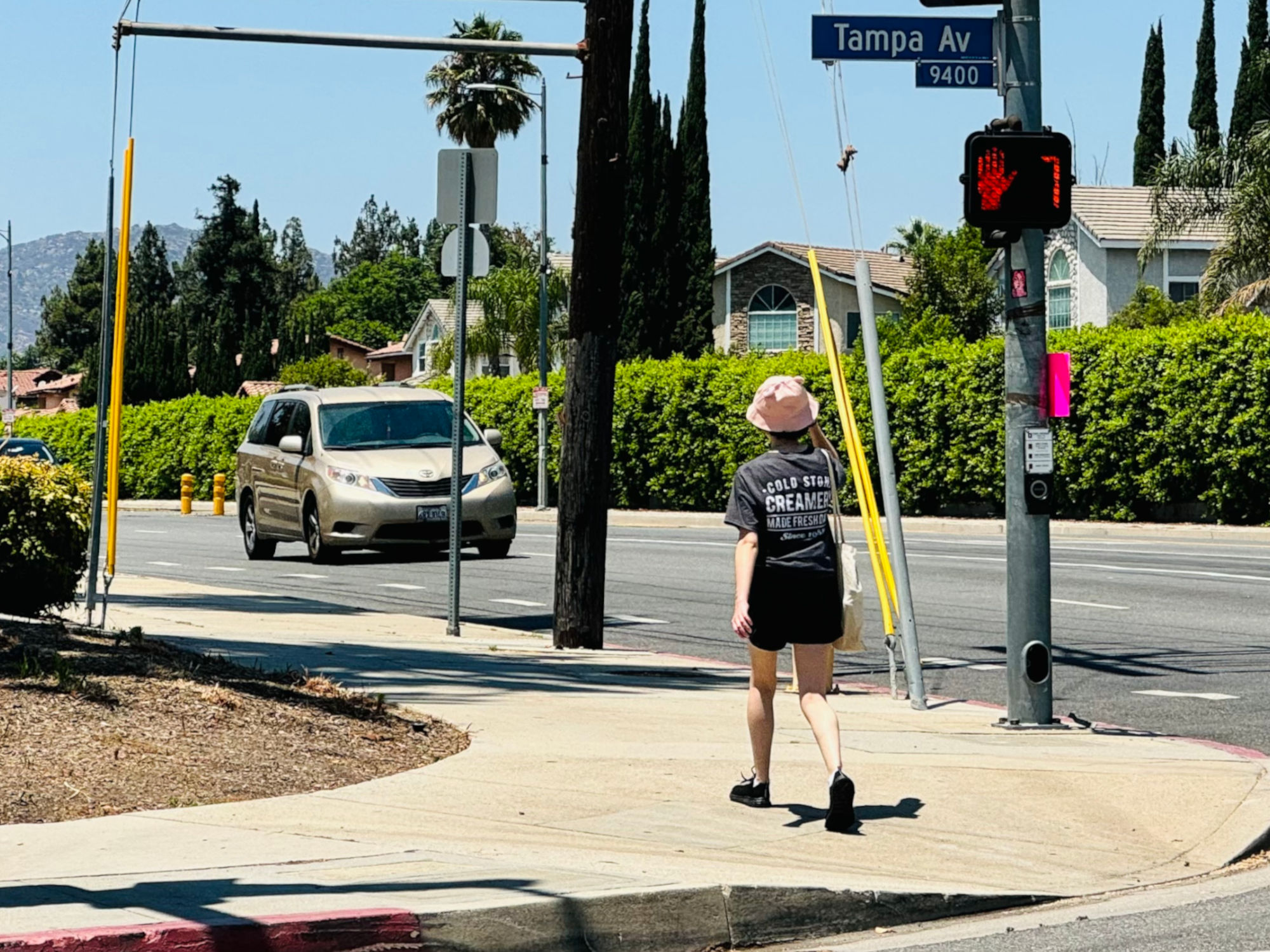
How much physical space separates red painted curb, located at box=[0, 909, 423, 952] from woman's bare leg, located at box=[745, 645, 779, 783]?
2255mm

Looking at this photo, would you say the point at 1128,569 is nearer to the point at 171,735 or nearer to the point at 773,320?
the point at 171,735

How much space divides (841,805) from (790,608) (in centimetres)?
78

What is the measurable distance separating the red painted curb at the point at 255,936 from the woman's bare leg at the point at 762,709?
225cm

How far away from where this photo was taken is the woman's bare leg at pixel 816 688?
736 cm

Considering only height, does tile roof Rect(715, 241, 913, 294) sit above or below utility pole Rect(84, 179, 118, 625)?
above

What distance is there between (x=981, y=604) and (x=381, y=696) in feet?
28.5

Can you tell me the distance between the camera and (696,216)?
6334 centimetres

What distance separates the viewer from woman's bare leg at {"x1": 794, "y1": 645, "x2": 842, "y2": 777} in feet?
24.1

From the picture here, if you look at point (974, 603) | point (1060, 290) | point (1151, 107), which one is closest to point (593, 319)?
point (974, 603)

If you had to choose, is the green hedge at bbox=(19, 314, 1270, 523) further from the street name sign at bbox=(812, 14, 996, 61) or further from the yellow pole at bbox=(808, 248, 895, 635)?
the street name sign at bbox=(812, 14, 996, 61)

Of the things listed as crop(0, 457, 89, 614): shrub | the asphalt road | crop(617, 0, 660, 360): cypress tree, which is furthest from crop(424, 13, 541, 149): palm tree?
crop(0, 457, 89, 614): shrub

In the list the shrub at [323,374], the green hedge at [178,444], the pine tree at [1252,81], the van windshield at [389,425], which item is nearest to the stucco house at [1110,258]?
the pine tree at [1252,81]

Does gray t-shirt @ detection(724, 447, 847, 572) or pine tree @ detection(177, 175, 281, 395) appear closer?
gray t-shirt @ detection(724, 447, 847, 572)

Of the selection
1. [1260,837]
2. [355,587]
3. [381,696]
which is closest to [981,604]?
[355,587]
